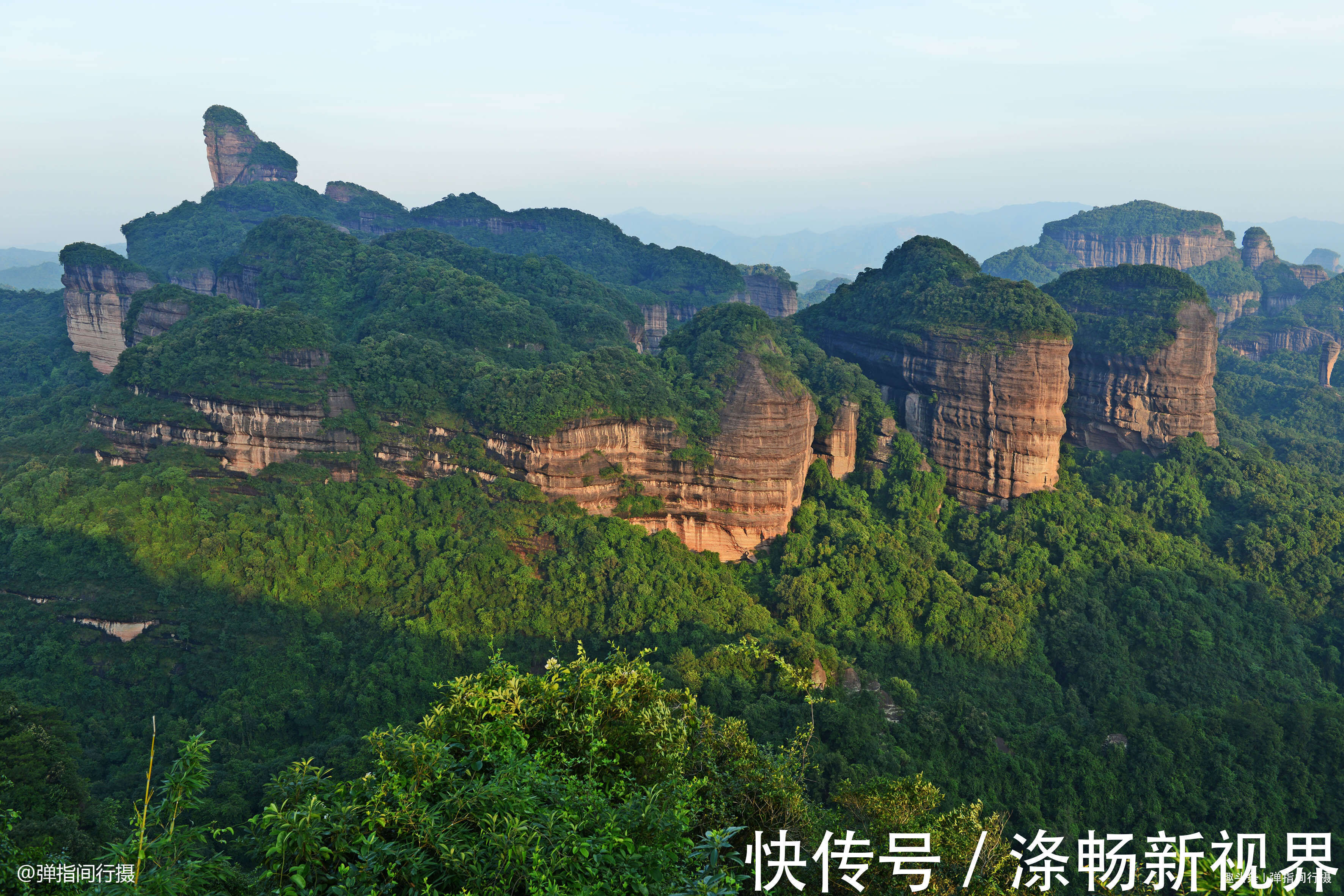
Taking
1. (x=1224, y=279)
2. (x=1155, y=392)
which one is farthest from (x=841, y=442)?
(x=1224, y=279)

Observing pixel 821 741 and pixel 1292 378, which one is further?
pixel 1292 378

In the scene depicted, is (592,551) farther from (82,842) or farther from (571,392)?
(82,842)

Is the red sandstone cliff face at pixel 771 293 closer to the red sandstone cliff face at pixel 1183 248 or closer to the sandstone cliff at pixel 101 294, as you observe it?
the red sandstone cliff face at pixel 1183 248

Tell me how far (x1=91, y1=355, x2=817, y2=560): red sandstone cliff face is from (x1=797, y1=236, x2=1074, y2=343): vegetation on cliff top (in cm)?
1019

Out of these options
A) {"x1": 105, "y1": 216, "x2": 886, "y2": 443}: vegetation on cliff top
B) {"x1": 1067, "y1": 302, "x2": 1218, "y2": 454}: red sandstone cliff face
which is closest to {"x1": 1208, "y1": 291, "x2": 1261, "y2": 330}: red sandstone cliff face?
{"x1": 1067, "y1": 302, "x2": 1218, "y2": 454}: red sandstone cliff face

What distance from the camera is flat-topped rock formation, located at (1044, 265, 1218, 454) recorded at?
46.8 m

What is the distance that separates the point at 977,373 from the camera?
146 ft

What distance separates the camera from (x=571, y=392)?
3953 cm

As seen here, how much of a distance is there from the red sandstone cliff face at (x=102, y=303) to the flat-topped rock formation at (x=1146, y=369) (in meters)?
57.6

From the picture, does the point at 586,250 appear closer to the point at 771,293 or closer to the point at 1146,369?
the point at 771,293

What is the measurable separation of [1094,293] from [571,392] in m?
34.5

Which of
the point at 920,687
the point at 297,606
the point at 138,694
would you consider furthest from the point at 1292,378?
the point at 138,694

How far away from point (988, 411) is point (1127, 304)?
13455 mm

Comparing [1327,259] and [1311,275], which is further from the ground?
[1327,259]
